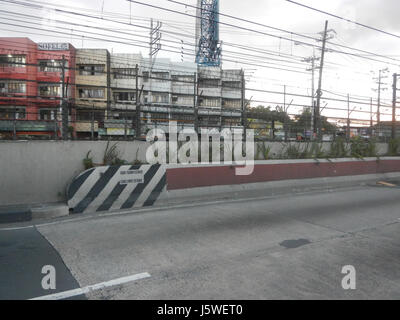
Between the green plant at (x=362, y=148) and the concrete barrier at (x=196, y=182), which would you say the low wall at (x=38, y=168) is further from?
the green plant at (x=362, y=148)

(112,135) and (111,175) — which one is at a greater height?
(112,135)

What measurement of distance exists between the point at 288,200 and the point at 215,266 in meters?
5.79

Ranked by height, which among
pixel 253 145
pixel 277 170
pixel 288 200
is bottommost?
pixel 288 200

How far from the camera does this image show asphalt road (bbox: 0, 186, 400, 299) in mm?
3744

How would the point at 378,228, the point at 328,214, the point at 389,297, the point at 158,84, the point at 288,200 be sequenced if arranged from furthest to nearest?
the point at 158,84
the point at 288,200
the point at 328,214
the point at 378,228
the point at 389,297

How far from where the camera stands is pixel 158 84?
47.4 metres

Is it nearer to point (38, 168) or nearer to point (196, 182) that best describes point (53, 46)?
point (38, 168)

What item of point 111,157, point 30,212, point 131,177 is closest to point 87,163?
point 111,157

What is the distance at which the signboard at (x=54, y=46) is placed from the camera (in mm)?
36594

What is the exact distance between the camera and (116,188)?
810 cm

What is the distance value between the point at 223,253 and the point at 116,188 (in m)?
4.14
